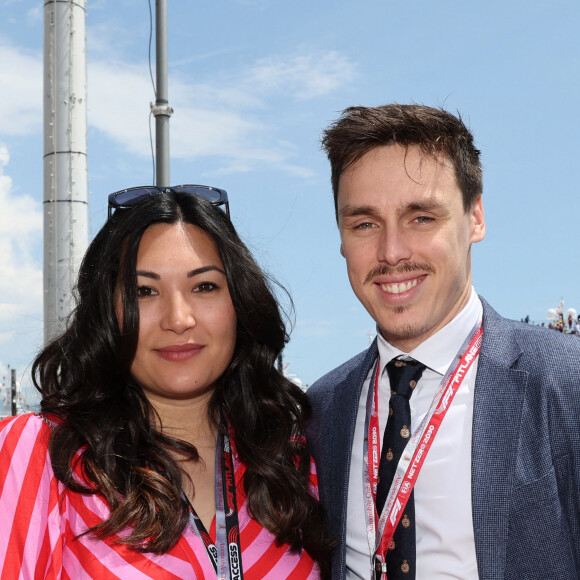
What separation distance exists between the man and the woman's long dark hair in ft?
0.75

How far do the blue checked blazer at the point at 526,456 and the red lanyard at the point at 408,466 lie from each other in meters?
0.10

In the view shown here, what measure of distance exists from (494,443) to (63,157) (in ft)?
18.1

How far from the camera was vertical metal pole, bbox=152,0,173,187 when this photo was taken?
8086 millimetres

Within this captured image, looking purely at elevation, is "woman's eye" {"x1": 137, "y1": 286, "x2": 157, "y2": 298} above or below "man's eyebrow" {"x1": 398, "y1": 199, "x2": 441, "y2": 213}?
below

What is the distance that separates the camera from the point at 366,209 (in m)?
3.51

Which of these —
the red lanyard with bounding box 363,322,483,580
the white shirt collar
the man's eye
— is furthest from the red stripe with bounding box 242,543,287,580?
the man's eye

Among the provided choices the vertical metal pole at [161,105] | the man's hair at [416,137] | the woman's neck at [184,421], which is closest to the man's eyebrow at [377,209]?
the man's hair at [416,137]

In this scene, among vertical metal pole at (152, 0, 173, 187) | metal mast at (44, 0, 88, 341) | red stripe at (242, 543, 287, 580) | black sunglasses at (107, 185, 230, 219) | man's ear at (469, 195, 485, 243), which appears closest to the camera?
red stripe at (242, 543, 287, 580)

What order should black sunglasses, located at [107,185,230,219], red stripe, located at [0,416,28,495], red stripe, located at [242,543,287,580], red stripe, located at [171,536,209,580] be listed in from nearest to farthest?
1. red stripe, located at [0,416,28,495]
2. red stripe, located at [171,536,209,580]
3. red stripe, located at [242,543,287,580]
4. black sunglasses, located at [107,185,230,219]

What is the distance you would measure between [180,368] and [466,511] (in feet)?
4.69

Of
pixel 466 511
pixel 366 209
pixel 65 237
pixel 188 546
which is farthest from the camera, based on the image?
pixel 65 237

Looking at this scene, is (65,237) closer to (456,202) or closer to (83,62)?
(83,62)

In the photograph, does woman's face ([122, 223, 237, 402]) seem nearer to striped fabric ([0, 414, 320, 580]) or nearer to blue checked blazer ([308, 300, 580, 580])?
striped fabric ([0, 414, 320, 580])

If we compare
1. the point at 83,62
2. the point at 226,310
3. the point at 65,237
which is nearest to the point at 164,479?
the point at 226,310
